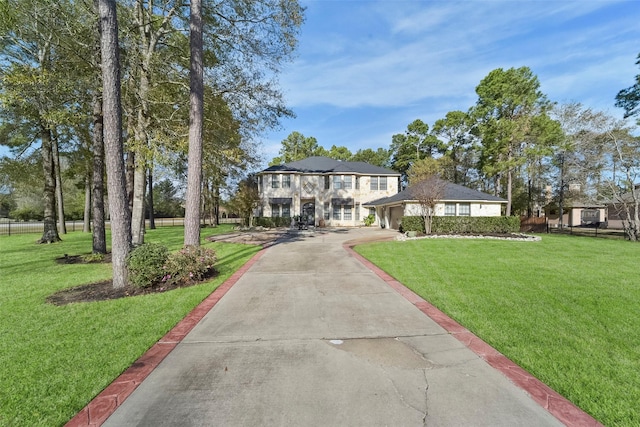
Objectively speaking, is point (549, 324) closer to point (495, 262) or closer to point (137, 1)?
point (495, 262)

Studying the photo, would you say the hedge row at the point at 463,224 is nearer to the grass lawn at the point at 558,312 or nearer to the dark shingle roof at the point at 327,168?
the grass lawn at the point at 558,312

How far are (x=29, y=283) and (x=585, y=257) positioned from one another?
17.2 metres

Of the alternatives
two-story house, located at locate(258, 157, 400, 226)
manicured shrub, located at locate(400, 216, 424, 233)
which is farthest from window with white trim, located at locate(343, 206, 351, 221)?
manicured shrub, located at locate(400, 216, 424, 233)

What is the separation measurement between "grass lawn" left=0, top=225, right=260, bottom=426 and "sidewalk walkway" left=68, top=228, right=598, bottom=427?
0.25 meters

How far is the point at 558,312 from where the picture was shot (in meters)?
4.71

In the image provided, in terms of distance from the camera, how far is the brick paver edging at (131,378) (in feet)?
7.68

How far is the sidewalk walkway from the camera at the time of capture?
236 cm

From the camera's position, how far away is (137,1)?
9.74 meters

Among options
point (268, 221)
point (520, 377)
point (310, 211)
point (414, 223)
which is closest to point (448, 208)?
point (414, 223)

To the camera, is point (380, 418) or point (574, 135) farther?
point (574, 135)

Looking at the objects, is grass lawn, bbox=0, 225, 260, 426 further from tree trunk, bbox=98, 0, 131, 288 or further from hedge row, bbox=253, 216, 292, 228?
hedge row, bbox=253, 216, 292, 228

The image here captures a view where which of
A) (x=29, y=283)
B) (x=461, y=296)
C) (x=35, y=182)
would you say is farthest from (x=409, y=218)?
(x=35, y=182)

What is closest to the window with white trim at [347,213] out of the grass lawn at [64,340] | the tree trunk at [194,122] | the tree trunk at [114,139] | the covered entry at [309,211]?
the covered entry at [309,211]

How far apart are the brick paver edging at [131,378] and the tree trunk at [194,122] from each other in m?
3.53
